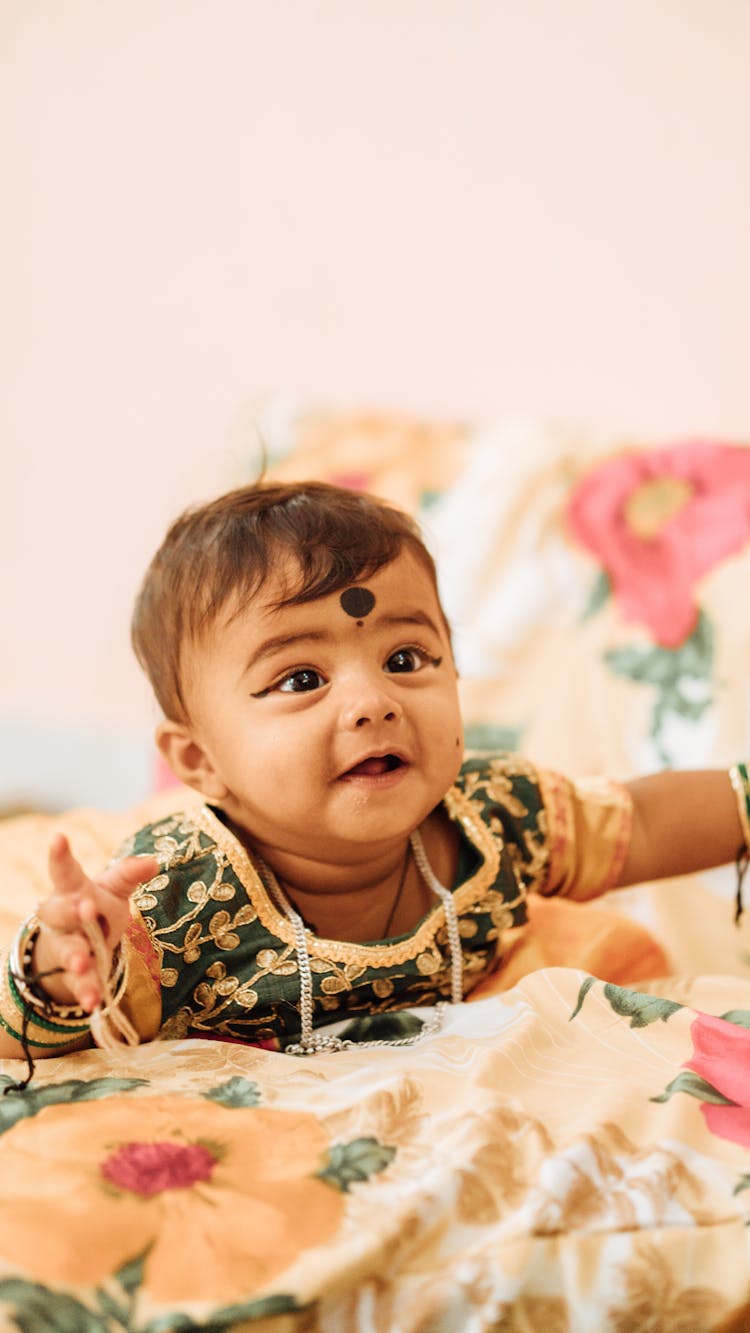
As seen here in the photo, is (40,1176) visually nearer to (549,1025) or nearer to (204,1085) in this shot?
(204,1085)

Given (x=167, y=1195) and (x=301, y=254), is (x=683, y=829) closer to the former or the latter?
(x=167, y=1195)

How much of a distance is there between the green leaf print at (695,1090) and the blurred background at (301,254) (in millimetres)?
928

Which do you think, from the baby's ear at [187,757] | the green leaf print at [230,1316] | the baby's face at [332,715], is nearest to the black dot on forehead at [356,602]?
the baby's face at [332,715]

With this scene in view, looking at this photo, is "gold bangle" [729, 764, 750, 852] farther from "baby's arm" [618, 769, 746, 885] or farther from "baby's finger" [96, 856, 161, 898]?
"baby's finger" [96, 856, 161, 898]

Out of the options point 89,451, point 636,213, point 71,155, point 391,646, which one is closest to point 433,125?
point 636,213

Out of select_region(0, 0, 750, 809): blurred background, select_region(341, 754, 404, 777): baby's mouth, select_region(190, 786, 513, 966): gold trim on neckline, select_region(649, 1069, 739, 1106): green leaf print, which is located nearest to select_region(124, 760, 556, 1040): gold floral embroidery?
select_region(190, 786, 513, 966): gold trim on neckline

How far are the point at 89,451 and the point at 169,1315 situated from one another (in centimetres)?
155

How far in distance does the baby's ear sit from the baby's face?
0.03m

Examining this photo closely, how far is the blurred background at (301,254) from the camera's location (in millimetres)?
1572

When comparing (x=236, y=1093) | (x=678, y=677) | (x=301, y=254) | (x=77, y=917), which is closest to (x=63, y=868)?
(x=77, y=917)

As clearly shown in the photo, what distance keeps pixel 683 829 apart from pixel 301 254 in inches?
43.8

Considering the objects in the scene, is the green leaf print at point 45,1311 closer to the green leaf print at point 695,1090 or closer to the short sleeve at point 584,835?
the green leaf print at point 695,1090

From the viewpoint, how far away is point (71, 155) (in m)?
1.87

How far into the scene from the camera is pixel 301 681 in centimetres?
85
